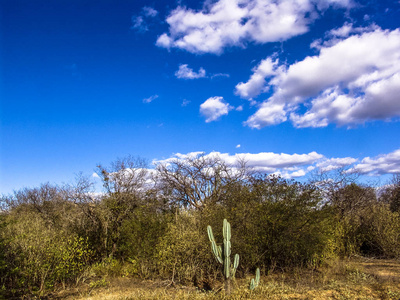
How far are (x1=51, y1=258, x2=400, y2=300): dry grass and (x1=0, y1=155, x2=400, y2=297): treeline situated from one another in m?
0.61

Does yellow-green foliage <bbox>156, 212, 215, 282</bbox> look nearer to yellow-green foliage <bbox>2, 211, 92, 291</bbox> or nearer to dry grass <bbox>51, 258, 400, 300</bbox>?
dry grass <bbox>51, 258, 400, 300</bbox>

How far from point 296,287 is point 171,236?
4.70 m

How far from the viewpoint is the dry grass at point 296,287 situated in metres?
6.75

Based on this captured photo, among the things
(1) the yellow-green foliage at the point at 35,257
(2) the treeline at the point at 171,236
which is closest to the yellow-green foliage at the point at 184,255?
(2) the treeline at the point at 171,236

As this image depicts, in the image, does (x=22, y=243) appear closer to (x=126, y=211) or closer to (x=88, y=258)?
(x=88, y=258)

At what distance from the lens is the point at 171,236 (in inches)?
415

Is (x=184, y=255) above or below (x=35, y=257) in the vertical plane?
below

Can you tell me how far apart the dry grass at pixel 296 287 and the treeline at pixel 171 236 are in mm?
609

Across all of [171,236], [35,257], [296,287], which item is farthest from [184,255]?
[35,257]

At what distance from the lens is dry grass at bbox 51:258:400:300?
6.75 m

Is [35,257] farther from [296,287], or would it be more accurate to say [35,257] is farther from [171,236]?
[296,287]

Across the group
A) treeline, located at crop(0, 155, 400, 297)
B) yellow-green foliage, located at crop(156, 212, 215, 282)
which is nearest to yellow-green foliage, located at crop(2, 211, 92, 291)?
treeline, located at crop(0, 155, 400, 297)

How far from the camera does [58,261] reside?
350 inches

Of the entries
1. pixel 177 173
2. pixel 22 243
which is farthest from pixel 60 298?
pixel 177 173
